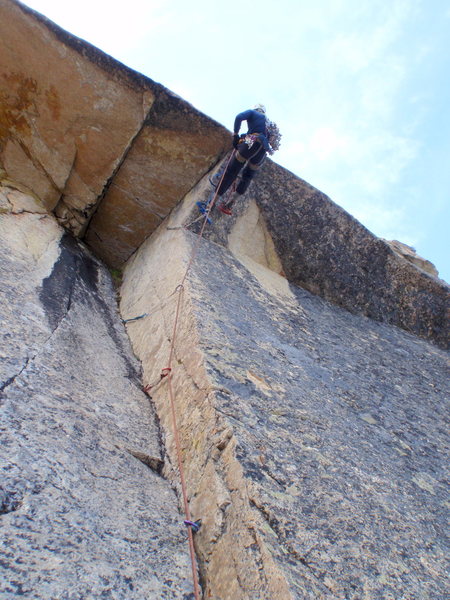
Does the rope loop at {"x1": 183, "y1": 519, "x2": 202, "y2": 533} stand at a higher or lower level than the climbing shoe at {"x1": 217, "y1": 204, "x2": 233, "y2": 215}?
lower

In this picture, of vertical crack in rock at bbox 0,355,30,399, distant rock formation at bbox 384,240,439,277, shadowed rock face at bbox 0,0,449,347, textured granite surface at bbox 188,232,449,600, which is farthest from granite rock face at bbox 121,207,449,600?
distant rock formation at bbox 384,240,439,277

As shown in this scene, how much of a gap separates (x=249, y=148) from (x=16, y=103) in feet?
7.08

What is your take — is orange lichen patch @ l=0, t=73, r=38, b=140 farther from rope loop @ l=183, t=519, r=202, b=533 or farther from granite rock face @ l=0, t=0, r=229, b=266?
rope loop @ l=183, t=519, r=202, b=533

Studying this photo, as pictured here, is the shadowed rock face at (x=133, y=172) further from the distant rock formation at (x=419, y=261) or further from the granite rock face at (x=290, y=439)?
the distant rock formation at (x=419, y=261)

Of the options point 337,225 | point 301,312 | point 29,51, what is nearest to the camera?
point 29,51

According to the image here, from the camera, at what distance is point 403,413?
3416 mm

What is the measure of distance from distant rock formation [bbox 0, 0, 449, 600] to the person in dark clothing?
8.4 inches

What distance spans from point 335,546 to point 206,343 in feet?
4.03

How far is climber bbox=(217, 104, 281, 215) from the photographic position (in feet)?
14.4

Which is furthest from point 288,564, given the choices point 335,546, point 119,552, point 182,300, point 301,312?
point 301,312

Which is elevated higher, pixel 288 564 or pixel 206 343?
pixel 206 343

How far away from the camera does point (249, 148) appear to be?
4.40 metres

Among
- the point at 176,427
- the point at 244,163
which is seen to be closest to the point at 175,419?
the point at 176,427

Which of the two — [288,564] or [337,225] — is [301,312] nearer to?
[337,225]
